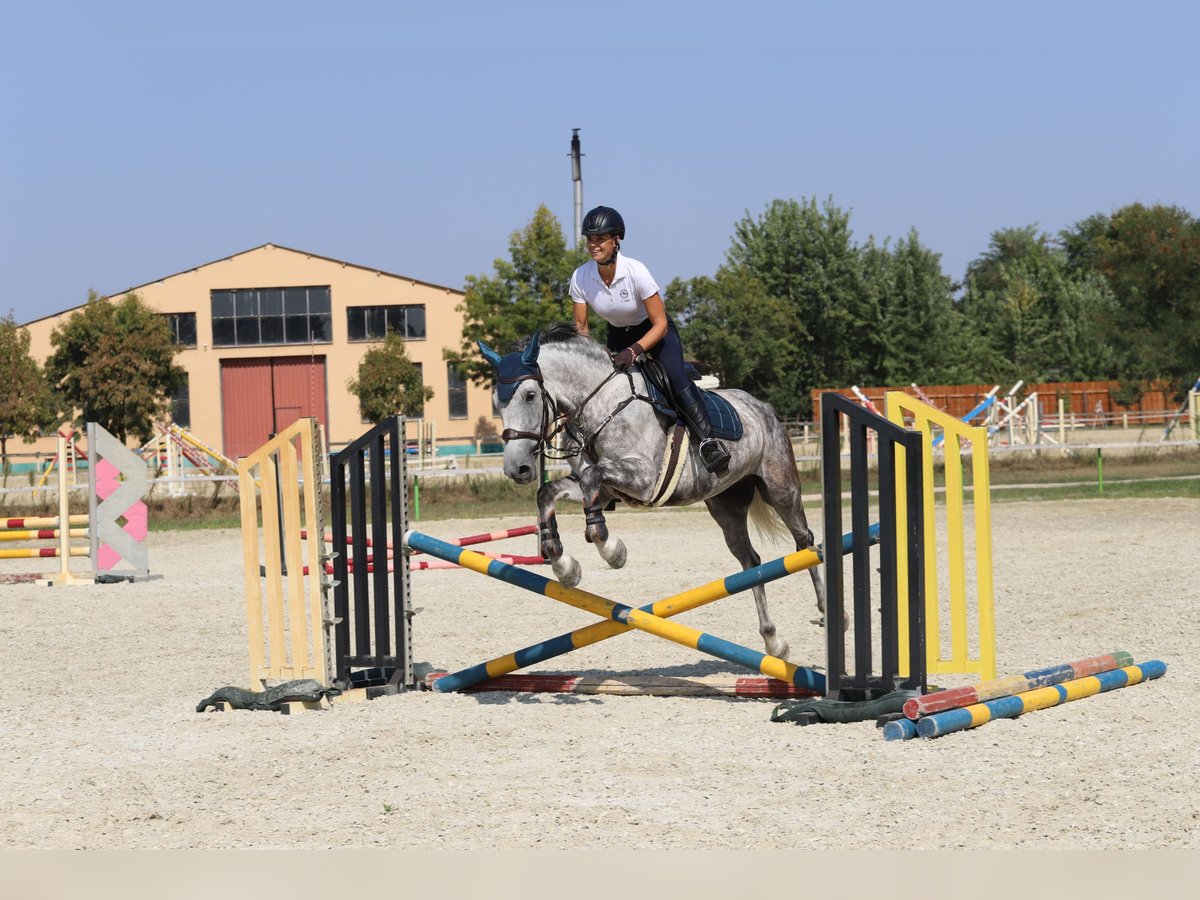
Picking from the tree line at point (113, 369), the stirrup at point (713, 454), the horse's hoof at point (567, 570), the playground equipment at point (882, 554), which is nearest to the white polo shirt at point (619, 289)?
the stirrup at point (713, 454)

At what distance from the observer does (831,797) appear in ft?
16.2

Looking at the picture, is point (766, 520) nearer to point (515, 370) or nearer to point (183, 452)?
point (515, 370)

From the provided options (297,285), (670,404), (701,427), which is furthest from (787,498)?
(297,285)

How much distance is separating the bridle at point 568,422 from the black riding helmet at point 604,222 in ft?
2.33

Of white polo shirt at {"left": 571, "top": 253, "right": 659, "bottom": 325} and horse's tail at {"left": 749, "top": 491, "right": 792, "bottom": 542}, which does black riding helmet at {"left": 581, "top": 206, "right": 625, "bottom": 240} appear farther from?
horse's tail at {"left": 749, "top": 491, "right": 792, "bottom": 542}

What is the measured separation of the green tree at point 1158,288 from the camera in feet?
125

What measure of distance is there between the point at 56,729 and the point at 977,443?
4.70 meters

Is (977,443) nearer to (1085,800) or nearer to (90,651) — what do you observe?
(1085,800)

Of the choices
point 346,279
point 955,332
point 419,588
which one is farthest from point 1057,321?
point 419,588

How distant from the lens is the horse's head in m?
6.43

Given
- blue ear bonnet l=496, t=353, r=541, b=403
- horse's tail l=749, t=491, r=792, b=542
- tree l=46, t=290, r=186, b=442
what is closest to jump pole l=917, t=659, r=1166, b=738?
horse's tail l=749, t=491, r=792, b=542

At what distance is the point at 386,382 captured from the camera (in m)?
44.4

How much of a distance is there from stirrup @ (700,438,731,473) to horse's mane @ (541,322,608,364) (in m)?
0.69

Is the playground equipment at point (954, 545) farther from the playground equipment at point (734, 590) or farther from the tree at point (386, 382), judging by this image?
the tree at point (386, 382)
